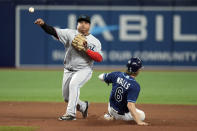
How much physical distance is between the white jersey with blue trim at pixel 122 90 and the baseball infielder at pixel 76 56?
1.57 ft

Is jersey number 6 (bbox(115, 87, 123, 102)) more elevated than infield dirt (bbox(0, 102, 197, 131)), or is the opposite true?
jersey number 6 (bbox(115, 87, 123, 102))

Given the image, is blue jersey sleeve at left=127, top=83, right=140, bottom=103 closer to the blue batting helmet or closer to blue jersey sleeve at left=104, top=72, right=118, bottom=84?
the blue batting helmet

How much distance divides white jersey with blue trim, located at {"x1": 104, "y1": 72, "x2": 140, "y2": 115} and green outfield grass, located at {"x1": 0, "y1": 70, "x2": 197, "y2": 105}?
3520 millimetres

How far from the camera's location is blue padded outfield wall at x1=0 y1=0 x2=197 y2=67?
20.5 meters

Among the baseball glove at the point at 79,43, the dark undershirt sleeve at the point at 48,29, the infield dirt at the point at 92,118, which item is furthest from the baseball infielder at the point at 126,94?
the dark undershirt sleeve at the point at 48,29

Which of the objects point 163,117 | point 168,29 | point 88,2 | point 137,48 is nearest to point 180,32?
point 168,29

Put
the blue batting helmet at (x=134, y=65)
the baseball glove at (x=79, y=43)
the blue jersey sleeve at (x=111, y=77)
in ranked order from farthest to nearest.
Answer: the baseball glove at (x=79, y=43), the blue jersey sleeve at (x=111, y=77), the blue batting helmet at (x=134, y=65)

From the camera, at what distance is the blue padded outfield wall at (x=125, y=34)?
67.3 feet

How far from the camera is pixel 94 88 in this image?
1397 cm

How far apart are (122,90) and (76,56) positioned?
1.03 m

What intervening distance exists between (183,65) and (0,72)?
295 inches

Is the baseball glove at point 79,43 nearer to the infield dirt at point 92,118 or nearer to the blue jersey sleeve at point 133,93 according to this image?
the blue jersey sleeve at point 133,93

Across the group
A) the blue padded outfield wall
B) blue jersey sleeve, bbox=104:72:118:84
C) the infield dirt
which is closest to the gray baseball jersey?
blue jersey sleeve, bbox=104:72:118:84

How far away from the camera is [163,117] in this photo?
864 centimetres
